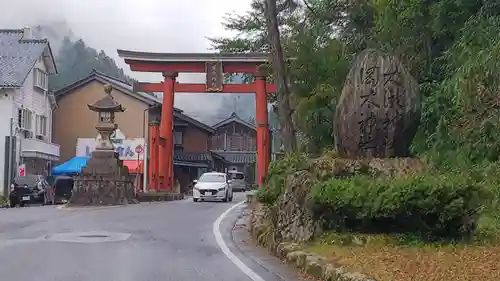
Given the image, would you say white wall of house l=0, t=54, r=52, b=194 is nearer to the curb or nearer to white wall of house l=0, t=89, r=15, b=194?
white wall of house l=0, t=89, r=15, b=194

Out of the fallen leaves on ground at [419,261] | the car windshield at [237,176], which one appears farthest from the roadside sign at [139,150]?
the fallen leaves on ground at [419,261]

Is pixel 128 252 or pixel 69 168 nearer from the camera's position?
pixel 128 252

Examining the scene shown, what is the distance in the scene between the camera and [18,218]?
761 inches

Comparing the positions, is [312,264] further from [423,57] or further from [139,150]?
[139,150]

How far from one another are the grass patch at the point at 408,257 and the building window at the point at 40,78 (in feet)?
113

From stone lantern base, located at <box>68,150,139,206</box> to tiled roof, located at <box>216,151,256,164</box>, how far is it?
4064 centimetres

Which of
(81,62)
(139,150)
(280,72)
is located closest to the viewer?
(280,72)

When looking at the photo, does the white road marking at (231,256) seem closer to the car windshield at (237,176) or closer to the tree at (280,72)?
the tree at (280,72)

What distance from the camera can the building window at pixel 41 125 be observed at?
43.9m

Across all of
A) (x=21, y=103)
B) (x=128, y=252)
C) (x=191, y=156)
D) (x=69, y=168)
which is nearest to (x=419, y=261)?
(x=128, y=252)

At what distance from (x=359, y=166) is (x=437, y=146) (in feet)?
13.0

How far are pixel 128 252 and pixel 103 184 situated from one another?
17.1 metres

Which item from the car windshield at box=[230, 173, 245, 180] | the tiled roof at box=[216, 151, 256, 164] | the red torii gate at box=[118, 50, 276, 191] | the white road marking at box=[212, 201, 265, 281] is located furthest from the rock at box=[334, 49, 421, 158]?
the tiled roof at box=[216, 151, 256, 164]

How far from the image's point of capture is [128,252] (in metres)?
11.6
